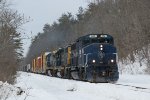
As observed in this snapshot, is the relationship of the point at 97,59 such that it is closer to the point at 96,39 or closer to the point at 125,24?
the point at 96,39

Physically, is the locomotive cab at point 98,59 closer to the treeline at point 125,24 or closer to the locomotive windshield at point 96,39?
the locomotive windshield at point 96,39

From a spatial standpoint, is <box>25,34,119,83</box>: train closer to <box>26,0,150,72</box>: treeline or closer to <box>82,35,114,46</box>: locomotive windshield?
<box>82,35,114,46</box>: locomotive windshield

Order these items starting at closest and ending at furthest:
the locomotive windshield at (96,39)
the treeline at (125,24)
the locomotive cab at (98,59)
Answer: the locomotive cab at (98,59) < the locomotive windshield at (96,39) < the treeline at (125,24)

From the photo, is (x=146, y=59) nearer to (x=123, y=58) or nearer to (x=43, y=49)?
(x=123, y=58)

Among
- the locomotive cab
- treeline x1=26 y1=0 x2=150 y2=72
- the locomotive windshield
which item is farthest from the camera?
treeline x1=26 y1=0 x2=150 y2=72

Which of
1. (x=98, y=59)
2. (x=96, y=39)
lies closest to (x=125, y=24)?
(x=96, y=39)

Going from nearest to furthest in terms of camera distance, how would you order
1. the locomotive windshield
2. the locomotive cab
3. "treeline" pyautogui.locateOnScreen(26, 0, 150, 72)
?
the locomotive cab, the locomotive windshield, "treeline" pyautogui.locateOnScreen(26, 0, 150, 72)

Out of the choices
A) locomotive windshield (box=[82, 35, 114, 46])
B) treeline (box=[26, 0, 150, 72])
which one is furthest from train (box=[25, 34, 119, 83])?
treeline (box=[26, 0, 150, 72])

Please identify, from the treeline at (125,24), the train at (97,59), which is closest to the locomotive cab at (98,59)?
the train at (97,59)

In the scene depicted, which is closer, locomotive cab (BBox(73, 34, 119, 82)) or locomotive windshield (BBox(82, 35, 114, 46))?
locomotive cab (BBox(73, 34, 119, 82))

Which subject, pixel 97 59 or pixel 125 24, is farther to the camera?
pixel 125 24

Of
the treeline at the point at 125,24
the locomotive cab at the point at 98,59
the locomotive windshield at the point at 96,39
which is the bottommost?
the locomotive cab at the point at 98,59

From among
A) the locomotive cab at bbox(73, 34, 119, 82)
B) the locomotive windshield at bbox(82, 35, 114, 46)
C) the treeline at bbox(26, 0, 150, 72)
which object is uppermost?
the treeline at bbox(26, 0, 150, 72)

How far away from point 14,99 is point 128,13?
34.8 m
